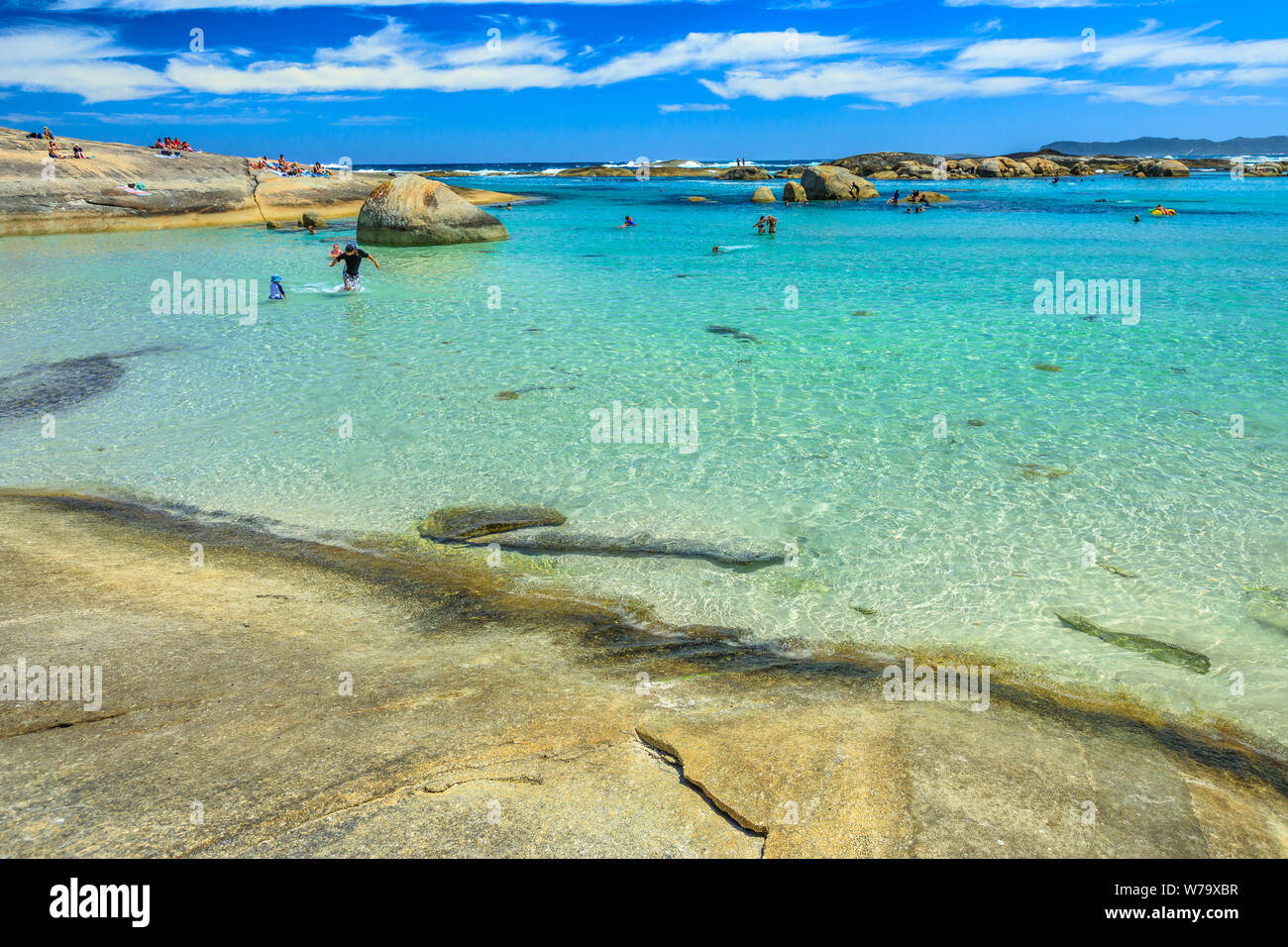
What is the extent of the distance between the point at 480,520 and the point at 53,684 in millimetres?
3784

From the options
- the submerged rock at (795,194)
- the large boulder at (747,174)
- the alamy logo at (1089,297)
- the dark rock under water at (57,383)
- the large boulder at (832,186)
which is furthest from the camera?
the large boulder at (747,174)

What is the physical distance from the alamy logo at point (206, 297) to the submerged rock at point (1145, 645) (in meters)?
16.7

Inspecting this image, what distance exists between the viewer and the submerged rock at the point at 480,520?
7449 millimetres

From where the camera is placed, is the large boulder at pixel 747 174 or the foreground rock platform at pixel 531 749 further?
the large boulder at pixel 747 174

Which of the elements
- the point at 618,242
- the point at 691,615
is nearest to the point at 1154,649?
the point at 691,615

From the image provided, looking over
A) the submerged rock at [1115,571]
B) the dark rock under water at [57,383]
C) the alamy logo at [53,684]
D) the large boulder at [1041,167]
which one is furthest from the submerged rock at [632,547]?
the large boulder at [1041,167]

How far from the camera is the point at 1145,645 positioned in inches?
221

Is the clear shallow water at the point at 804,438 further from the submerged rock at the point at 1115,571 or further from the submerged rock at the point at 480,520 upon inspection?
the submerged rock at the point at 480,520

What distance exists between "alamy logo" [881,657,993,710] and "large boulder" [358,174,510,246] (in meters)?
29.0

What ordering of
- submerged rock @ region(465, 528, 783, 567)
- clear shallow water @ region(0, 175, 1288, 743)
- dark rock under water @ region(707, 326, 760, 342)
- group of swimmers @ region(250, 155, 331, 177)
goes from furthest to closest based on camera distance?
1. group of swimmers @ region(250, 155, 331, 177)
2. dark rock under water @ region(707, 326, 760, 342)
3. submerged rock @ region(465, 528, 783, 567)
4. clear shallow water @ region(0, 175, 1288, 743)

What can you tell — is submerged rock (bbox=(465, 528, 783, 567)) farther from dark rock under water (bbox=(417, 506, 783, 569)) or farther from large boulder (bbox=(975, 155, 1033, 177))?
large boulder (bbox=(975, 155, 1033, 177))

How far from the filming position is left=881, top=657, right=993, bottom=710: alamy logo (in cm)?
488

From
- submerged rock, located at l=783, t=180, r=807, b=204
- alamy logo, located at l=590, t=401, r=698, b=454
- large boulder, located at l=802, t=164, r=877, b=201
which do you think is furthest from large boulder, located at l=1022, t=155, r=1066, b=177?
alamy logo, located at l=590, t=401, r=698, b=454
